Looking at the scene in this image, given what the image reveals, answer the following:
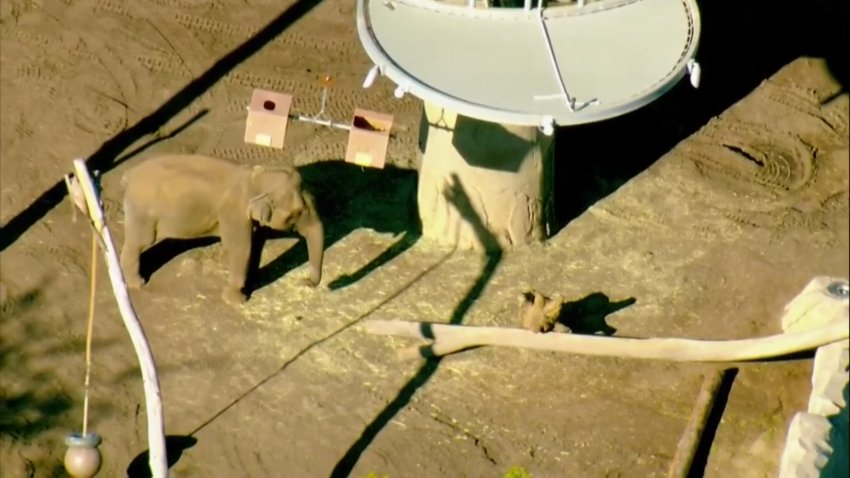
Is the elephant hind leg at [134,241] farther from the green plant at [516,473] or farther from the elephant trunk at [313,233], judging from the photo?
the green plant at [516,473]

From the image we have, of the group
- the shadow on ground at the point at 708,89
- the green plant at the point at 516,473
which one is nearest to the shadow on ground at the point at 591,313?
the shadow on ground at the point at 708,89

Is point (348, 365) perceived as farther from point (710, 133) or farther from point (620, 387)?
point (710, 133)

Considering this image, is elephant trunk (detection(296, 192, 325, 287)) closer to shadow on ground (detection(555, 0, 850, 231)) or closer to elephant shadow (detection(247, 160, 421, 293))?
elephant shadow (detection(247, 160, 421, 293))

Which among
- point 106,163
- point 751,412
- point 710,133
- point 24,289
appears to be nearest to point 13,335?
point 24,289

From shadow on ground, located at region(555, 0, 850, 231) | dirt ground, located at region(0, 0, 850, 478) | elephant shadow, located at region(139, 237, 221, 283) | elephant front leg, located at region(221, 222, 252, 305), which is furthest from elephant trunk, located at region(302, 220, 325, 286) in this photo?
shadow on ground, located at region(555, 0, 850, 231)

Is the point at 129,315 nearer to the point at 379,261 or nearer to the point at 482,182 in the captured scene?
the point at 379,261

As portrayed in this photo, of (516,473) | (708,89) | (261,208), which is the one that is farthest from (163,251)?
(708,89)

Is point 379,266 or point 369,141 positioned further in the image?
point 379,266
